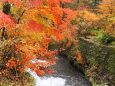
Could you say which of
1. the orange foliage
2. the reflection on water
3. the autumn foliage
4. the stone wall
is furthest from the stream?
the autumn foliage

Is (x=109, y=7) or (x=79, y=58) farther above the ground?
(x=109, y=7)

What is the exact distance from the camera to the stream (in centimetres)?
2037

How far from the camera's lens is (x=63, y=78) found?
22.7 metres

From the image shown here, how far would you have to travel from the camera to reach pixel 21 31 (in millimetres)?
15117

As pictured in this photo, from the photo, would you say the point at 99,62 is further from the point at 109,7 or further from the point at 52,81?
the point at 109,7

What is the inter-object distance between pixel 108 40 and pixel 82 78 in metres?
3.61

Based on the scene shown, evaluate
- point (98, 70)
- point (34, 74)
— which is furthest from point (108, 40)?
point (34, 74)

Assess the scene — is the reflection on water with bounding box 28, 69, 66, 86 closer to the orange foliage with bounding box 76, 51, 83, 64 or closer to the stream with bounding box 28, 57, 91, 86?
the stream with bounding box 28, 57, 91, 86

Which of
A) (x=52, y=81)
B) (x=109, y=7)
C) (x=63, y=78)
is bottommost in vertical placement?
(x=63, y=78)

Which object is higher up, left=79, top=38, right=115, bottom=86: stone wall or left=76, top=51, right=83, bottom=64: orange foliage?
left=79, top=38, right=115, bottom=86: stone wall

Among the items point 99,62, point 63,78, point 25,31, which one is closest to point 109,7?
point 99,62

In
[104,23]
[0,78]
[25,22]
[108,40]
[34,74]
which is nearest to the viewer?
[0,78]

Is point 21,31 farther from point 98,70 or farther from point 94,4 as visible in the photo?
point 94,4

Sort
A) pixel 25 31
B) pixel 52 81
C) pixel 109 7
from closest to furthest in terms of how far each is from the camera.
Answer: pixel 25 31, pixel 52 81, pixel 109 7
